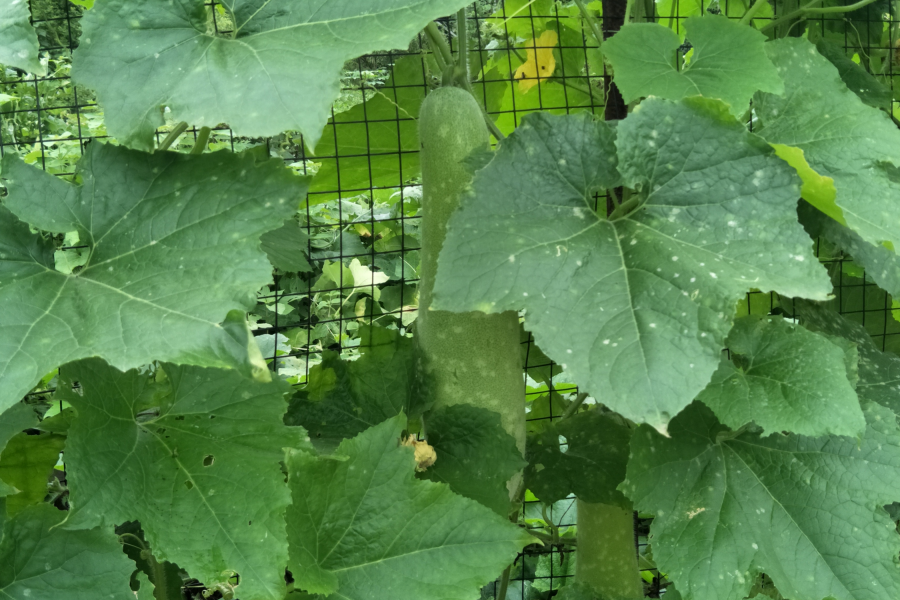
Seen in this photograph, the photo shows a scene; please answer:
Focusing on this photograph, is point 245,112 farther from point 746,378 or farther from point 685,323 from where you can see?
point 746,378

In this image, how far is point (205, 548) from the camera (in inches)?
28.2

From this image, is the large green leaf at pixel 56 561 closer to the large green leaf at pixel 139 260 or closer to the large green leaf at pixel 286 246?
the large green leaf at pixel 139 260

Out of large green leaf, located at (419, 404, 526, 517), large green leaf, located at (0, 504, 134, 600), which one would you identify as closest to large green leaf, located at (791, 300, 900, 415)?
large green leaf, located at (419, 404, 526, 517)

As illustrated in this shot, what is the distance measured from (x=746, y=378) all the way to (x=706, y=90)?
0.31 m

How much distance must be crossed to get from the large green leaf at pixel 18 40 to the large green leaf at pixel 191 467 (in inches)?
10.9

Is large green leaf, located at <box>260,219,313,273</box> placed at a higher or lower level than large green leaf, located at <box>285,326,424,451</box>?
higher

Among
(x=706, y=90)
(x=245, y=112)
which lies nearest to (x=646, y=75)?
(x=706, y=90)

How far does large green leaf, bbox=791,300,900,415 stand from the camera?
1.06 m

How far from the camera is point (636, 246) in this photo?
76cm

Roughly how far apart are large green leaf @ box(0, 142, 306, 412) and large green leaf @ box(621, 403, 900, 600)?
470 millimetres

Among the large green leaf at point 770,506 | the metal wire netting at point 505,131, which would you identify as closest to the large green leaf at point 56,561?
the metal wire netting at point 505,131

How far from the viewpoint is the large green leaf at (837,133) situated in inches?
34.1

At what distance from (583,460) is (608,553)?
161mm

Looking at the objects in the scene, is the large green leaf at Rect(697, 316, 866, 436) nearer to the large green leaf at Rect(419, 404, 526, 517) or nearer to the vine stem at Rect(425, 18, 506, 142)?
the large green leaf at Rect(419, 404, 526, 517)
